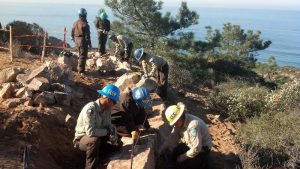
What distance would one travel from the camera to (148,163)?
7.60 metres

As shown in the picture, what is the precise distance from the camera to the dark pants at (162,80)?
12568mm

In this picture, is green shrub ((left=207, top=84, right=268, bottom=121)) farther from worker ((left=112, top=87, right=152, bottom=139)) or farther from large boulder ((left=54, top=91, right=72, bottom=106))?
large boulder ((left=54, top=91, right=72, bottom=106))

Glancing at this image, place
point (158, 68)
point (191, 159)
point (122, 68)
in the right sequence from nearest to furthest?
point (191, 159), point (158, 68), point (122, 68)

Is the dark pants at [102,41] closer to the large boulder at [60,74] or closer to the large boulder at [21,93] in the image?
the large boulder at [60,74]

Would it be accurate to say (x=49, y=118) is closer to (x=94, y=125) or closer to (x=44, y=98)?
(x=44, y=98)

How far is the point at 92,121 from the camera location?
733 cm

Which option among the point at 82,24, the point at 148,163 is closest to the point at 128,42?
the point at 82,24

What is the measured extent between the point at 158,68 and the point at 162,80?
44 centimetres

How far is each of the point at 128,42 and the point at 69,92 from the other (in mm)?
4967

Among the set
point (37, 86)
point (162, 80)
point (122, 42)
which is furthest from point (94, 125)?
point (122, 42)

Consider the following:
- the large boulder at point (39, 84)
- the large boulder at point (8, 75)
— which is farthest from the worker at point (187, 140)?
the large boulder at point (8, 75)

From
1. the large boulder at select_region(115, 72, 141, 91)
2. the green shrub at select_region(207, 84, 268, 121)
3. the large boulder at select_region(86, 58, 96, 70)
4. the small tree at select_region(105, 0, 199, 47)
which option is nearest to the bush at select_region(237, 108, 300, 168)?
the green shrub at select_region(207, 84, 268, 121)

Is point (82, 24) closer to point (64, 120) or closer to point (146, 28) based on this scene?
point (64, 120)

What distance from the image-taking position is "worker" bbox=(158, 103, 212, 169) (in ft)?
25.8
